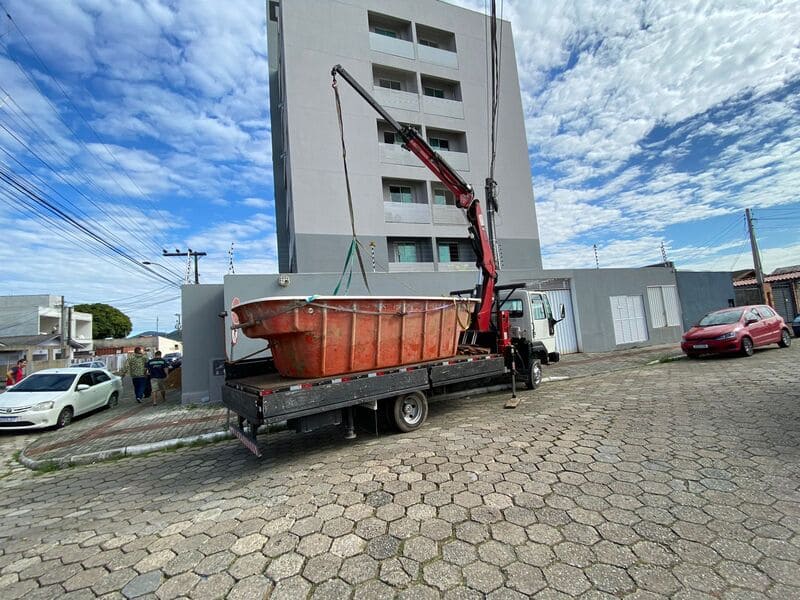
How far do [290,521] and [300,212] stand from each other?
1672cm

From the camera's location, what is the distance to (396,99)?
20.3 m

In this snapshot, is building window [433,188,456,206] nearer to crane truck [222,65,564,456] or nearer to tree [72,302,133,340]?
crane truck [222,65,564,456]

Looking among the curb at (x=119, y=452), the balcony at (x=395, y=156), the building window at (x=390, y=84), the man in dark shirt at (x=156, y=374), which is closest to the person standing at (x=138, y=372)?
the man in dark shirt at (x=156, y=374)

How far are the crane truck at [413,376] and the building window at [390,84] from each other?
1579 cm

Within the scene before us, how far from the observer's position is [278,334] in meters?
4.65

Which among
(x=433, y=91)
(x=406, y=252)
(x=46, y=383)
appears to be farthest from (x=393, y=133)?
(x=46, y=383)

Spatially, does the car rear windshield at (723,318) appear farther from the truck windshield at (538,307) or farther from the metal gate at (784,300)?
the metal gate at (784,300)

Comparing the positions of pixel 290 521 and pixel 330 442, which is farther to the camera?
pixel 330 442

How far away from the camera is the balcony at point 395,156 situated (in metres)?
20.1

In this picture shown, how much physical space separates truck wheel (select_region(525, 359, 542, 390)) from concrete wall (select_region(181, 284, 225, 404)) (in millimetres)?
8348

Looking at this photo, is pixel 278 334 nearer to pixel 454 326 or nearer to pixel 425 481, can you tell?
pixel 425 481

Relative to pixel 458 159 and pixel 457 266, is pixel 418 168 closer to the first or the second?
pixel 458 159

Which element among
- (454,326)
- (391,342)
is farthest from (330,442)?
(454,326)

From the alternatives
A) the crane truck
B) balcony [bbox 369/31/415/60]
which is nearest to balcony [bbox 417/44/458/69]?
balcony [bbox 369/31/415/60]
